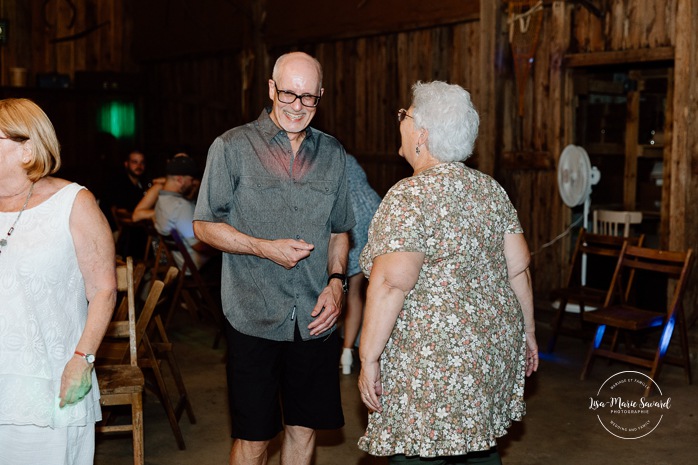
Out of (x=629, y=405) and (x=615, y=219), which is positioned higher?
(x=615, y=219)

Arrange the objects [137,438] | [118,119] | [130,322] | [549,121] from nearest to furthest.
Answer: [137,438] → [130,322] → [549,121] → [118,119]

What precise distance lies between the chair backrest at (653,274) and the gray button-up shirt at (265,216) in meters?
3.24

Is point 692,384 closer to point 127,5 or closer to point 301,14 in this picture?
point 301,14

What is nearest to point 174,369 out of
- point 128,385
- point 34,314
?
point 128,385

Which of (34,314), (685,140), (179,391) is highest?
(685,140)

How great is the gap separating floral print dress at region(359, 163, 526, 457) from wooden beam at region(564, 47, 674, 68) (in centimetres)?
418

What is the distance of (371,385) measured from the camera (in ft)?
8.76

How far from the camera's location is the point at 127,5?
12.3 metres

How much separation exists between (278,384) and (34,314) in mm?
983

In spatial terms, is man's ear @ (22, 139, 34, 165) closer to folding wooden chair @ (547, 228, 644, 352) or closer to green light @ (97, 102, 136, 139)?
folding wooden chair @ (547, 228, 644, 352)

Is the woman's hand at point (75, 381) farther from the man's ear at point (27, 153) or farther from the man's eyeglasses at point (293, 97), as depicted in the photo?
the man's eyeglasses at point (293, 97)

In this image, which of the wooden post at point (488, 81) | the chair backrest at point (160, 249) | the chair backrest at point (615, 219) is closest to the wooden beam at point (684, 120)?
the chair backrest at point (615, 219)

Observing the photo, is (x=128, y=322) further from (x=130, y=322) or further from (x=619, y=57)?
(x=619, y=57)

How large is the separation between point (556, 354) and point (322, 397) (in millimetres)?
3649
